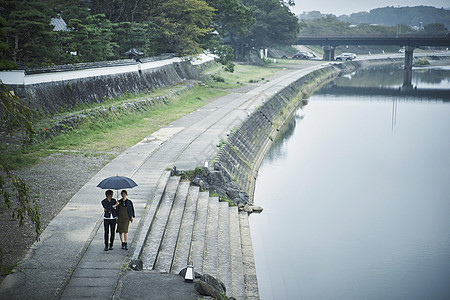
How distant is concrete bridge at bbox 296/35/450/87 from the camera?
91.9m

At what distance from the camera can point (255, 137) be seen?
3431 centimetres

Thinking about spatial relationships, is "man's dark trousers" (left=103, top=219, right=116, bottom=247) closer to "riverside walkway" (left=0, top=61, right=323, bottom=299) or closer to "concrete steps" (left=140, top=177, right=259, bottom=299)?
"riverside walkway" (left=0, top=61, right=323, bottom=299)

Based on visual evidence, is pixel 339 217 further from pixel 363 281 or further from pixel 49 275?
pixel 49 275

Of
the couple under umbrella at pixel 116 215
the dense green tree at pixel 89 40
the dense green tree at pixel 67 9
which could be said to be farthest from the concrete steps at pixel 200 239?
the dense green tree at pixel 67 9

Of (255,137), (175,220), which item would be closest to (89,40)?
(255,137)

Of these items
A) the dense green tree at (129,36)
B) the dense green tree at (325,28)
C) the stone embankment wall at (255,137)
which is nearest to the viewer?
the stone embankment wall at (255,137)

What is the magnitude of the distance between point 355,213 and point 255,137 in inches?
482

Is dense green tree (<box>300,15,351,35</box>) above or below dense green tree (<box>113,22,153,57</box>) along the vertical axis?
above

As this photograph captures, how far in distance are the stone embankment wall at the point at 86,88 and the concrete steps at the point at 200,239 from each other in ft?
34.9

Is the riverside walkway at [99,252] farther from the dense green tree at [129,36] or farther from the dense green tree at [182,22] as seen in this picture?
the dense green tree at [182,22]

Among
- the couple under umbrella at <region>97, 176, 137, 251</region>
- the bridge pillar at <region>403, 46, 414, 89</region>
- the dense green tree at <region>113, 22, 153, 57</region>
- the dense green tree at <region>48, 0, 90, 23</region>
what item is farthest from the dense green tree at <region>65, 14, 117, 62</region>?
the bridge pillar at <region>403, 46, 414, 89</region>

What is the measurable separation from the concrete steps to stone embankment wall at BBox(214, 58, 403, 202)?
3272mm

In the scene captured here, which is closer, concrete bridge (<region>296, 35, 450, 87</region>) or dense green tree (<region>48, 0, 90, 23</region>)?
dense green tree (<region>48, 0, 90, 23</region>)

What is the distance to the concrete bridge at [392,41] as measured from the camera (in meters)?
91.9
